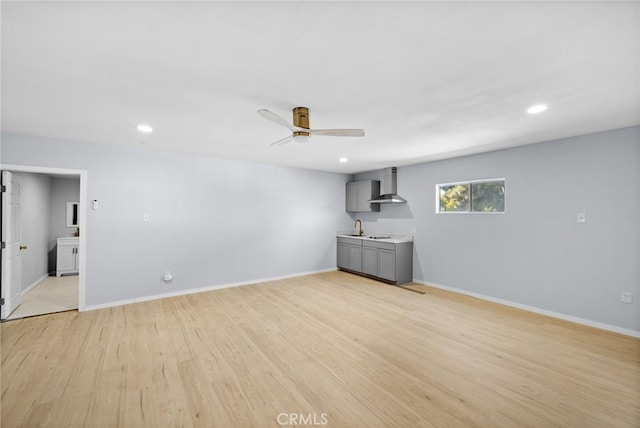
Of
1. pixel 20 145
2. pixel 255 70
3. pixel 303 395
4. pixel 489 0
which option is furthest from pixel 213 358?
pixel 20 145

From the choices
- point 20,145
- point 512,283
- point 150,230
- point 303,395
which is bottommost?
point 303,395

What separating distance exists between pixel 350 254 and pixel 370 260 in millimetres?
650

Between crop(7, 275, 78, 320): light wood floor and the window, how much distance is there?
6471 mm

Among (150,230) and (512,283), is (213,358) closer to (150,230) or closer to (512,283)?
(150,230)

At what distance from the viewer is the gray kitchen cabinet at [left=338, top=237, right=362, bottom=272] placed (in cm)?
617

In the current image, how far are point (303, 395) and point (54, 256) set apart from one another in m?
7.20

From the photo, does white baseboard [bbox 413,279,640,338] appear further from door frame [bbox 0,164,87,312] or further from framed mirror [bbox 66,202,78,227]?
framed mirror [bbox 66,202,78,227]

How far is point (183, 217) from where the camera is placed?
185 inches

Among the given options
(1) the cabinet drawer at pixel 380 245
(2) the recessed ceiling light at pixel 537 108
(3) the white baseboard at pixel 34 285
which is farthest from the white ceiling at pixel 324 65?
(3) the white baseboard at pixel 34 285

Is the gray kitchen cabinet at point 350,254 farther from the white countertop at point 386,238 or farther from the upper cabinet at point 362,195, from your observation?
the upper cabinet at point 362,195

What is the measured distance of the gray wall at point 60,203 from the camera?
6.15 m

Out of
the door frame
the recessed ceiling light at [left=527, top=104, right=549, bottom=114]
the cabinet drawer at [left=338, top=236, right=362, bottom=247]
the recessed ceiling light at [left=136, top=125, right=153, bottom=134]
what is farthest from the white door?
the recessed ceiling light at [left=527, top=104, right=549, bottom=114]

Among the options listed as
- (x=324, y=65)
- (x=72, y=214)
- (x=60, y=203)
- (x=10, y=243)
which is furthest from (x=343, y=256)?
(x=60, y=203)

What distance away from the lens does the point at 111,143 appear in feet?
13.2
